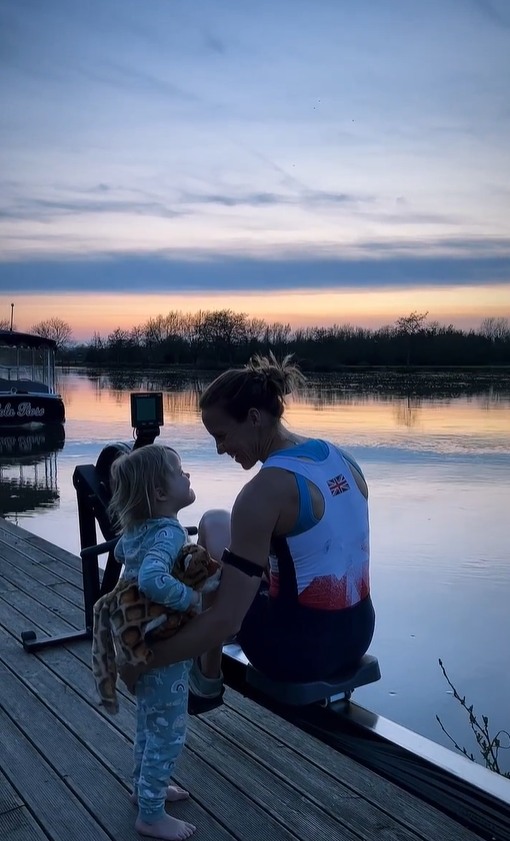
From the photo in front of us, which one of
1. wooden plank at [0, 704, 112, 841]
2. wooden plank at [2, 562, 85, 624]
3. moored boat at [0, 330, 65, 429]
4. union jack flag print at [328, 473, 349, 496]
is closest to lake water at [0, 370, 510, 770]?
moored boat at [0, 330, 65, 429]

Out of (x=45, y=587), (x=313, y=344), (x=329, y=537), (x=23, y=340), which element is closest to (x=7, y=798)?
(x=329, y=537)

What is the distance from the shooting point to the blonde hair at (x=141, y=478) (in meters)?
1.85

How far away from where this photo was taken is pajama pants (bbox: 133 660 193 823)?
1.84m

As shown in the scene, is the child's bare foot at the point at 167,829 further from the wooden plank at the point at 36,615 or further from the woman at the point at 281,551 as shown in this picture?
the wooden plank at the point at 36,615

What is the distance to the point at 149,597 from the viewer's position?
5.91ft

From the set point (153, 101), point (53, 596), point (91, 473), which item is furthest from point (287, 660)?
point (153, 101)

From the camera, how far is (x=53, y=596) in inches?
151

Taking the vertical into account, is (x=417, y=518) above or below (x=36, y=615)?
below

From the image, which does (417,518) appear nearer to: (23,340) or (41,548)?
(41,548)

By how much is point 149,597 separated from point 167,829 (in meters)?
0.54

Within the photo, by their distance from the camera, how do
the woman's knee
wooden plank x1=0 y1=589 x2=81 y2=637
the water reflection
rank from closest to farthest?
the woman's knee → wooden plank x1=0 y1=589 x2=81 y2=637 → the water reflection

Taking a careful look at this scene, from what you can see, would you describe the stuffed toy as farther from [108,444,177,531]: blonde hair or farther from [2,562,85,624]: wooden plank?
[2,562,85,624]: wooden plank

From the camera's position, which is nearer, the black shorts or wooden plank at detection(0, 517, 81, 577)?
the black shorts

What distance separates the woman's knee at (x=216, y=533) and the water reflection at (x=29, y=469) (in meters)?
6.22
